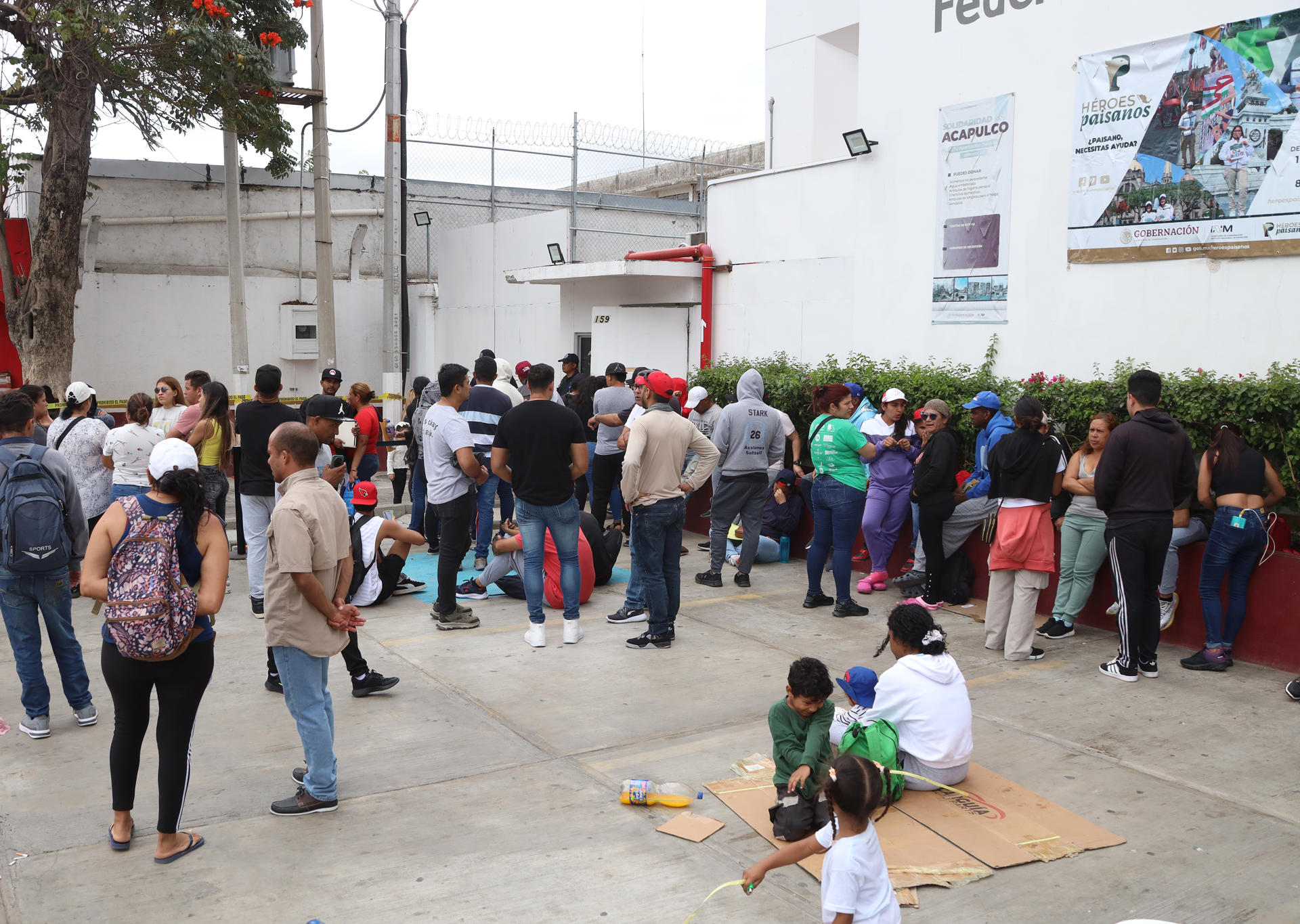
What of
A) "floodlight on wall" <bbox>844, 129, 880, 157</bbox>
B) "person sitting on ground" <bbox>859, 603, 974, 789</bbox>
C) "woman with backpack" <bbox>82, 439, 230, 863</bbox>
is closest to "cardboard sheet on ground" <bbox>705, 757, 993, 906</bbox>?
"person sitting on ground" <bbox>859, 603, 974, 789</bbox>

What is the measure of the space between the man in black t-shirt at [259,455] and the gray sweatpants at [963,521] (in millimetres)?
5075

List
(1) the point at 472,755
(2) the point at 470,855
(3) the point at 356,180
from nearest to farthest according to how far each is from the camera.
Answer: (2) the point at 470,855, (1) the point at 472,755, (3) the point at 356,180

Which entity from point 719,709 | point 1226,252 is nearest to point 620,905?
point 719,709

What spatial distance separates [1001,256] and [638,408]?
3.60m

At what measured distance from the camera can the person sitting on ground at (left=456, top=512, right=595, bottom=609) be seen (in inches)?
317

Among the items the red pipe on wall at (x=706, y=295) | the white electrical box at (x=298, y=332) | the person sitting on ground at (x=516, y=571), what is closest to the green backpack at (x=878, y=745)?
the person sitting on ground at (x=516, y=571)

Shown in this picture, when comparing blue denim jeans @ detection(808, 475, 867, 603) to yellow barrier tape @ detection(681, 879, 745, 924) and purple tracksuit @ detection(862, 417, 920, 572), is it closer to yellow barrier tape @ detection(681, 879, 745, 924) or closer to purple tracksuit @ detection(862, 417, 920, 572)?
purple tracksuit @ detection(862, 417, 920, 572)

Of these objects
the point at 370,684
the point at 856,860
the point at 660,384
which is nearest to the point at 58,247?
the point at 660,384

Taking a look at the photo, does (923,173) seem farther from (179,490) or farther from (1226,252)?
(179,490)

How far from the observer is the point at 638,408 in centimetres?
934

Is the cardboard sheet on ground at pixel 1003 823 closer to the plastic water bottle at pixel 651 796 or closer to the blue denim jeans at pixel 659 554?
the plastic water bottle at pixel 651 796

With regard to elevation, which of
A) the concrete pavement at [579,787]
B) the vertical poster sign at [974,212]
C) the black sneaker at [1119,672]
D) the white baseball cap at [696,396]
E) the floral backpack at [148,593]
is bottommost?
the concrete pavement at [579,787]

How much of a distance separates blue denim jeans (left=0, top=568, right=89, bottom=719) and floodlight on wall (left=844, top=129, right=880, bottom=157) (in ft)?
27.0

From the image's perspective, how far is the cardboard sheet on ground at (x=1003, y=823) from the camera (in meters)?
4.17
